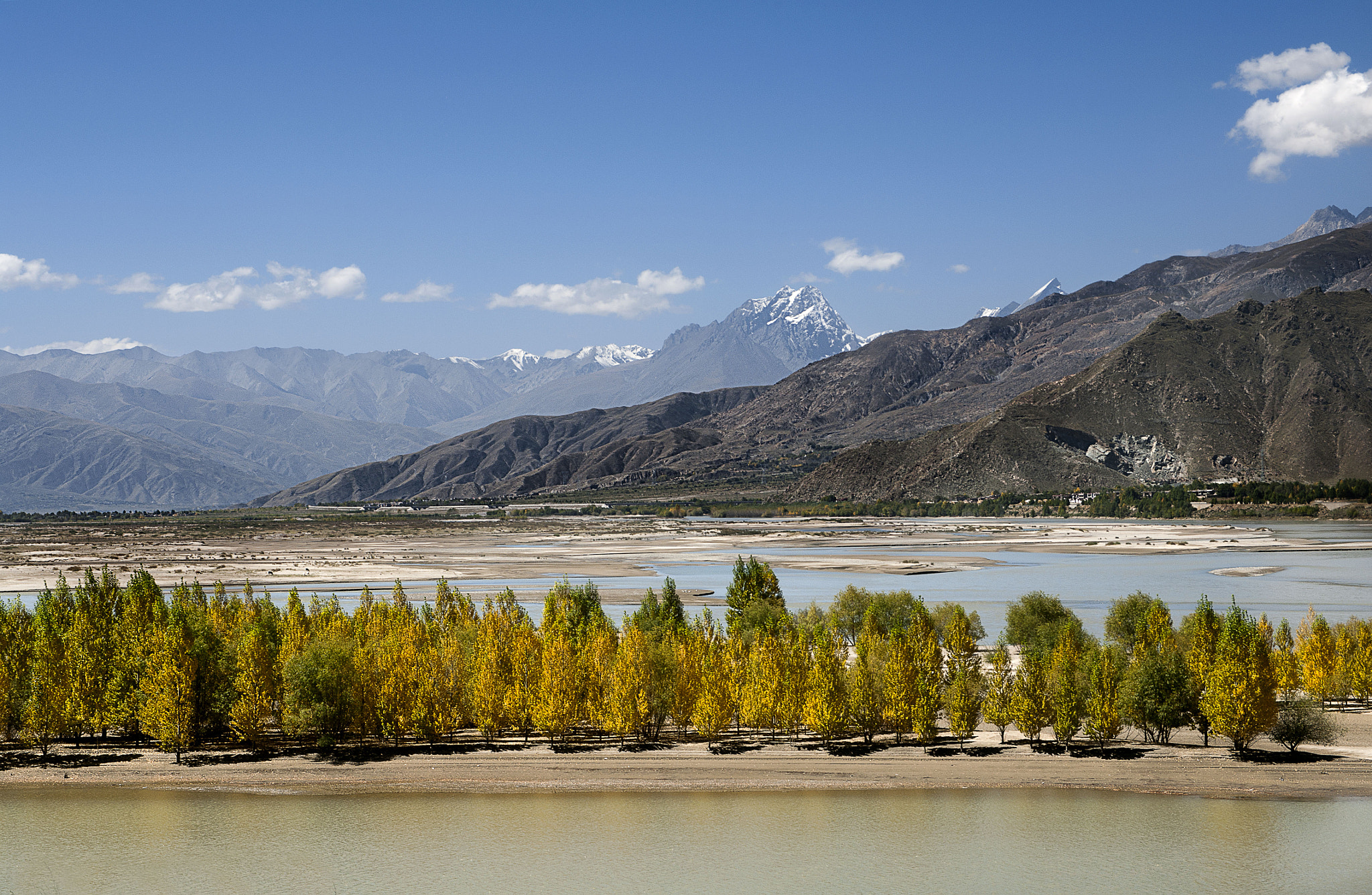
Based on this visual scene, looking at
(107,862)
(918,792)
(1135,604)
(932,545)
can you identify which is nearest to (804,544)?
(932,545)

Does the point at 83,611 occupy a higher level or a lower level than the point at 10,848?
higher

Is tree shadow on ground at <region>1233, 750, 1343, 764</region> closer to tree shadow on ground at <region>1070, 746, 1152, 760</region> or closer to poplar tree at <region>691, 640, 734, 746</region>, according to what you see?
tree shadow on ground at <region>1070, 746, 1152, 760</region>

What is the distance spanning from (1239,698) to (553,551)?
124217 mm

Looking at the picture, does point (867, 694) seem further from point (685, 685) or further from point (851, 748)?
point (685, 685)

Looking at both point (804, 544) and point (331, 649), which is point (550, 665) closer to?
point (331, 649)

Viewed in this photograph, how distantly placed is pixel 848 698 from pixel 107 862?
29.3m

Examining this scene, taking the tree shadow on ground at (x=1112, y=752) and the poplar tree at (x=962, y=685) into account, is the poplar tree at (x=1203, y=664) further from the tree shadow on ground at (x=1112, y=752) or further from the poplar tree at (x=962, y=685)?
the poplar tree at (x=962, y=685)

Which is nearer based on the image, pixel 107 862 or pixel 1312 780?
pixel 107 862

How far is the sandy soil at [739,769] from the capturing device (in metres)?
39.8

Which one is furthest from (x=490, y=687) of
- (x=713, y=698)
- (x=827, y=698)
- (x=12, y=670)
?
(x=12, y=670)

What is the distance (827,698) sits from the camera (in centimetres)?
4431

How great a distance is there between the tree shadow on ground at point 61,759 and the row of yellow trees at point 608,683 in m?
0.94

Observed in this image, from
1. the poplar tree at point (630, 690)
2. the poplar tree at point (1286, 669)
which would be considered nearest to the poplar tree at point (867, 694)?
the poplar tree at point (630, 690)

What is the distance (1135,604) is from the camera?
206 ft
